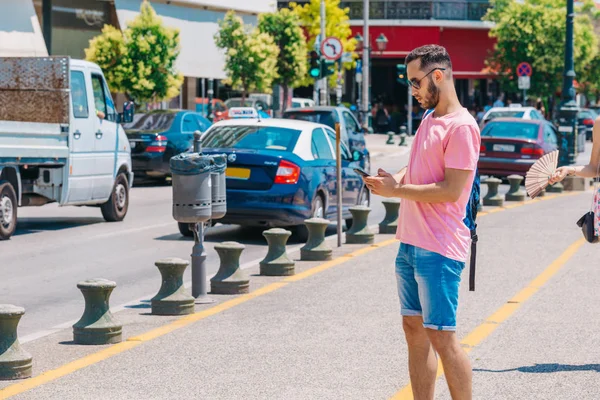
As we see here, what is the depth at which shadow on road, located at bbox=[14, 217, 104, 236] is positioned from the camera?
58.0 ft

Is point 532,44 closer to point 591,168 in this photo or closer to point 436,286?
point 591,168

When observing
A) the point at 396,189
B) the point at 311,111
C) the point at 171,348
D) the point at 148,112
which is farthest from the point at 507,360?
the point at 148,112

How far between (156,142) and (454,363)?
21171 millimetres

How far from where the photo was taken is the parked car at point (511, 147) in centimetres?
2697

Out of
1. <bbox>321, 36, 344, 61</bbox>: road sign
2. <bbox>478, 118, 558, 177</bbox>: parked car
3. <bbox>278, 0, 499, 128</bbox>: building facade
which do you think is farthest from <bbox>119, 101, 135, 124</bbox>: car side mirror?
<bbox>278, 0, 499, 128</bbox>: building facade

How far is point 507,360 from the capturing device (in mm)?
7992

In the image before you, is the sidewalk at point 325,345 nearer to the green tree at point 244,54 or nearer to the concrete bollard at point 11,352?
the concrete bollard at point 11,352

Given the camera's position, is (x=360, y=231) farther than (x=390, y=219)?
No

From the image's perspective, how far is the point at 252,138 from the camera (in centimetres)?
1608

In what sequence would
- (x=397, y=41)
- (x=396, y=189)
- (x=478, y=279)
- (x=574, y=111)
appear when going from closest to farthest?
1. (x=396, y=189)
2. (x=478, y=279)
3. (x=574, y=111)
4. (x=397, y=41)

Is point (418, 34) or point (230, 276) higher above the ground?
point (418, 34)

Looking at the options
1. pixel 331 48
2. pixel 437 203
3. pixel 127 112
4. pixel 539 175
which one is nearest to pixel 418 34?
pixel 331 48

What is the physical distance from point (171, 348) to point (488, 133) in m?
20.1

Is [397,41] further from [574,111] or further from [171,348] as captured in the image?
[171,348]
